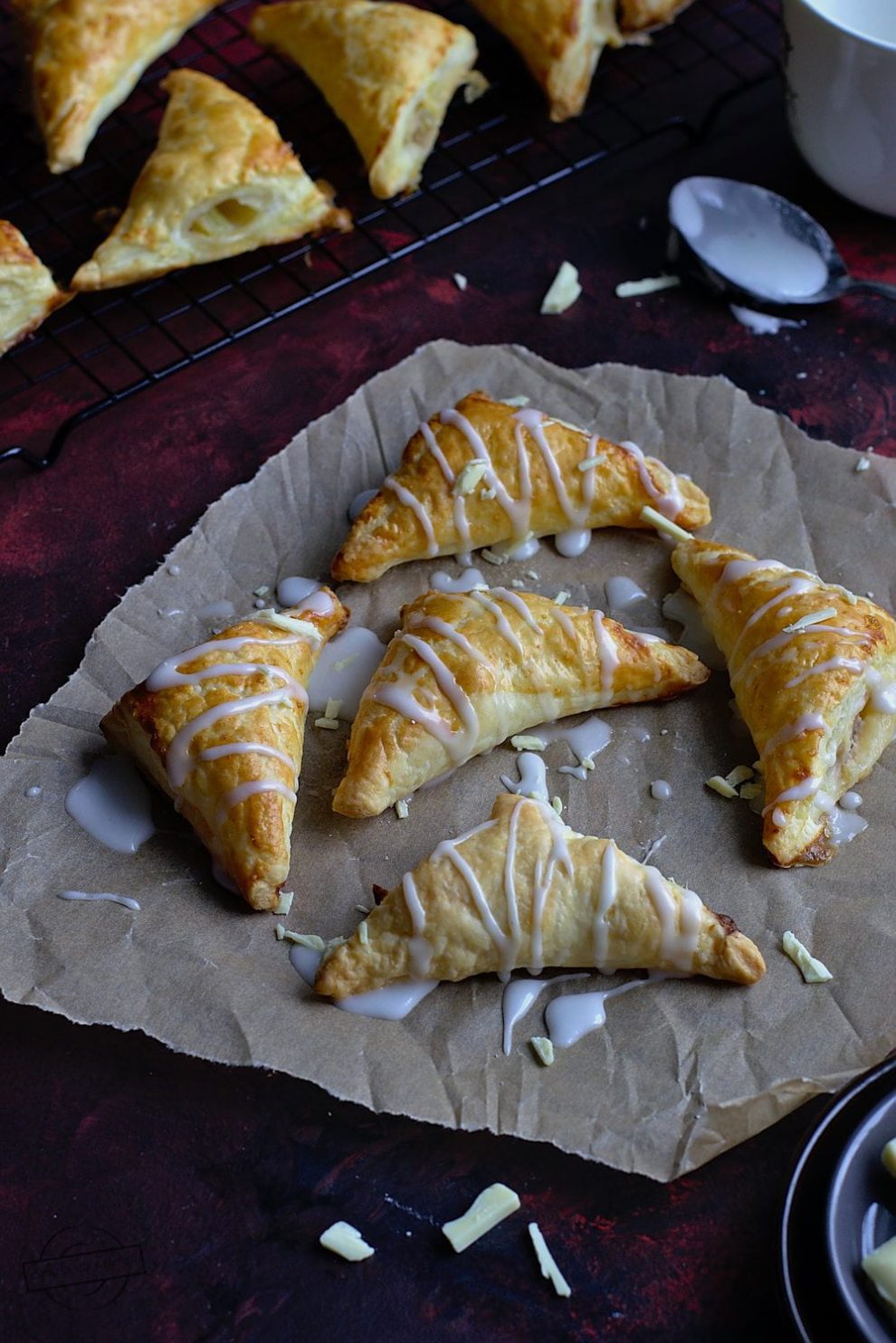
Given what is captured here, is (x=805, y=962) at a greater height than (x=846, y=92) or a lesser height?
lesser

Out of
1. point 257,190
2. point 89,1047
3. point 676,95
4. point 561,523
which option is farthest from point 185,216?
point 89,1047

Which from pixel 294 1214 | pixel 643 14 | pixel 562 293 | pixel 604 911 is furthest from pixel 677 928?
pixel 643 14

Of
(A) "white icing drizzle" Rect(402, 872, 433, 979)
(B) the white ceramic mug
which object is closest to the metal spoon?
(B) the white ceramic mug

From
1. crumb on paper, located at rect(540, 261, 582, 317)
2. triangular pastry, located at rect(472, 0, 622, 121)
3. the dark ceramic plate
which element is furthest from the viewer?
triangular pastry, located at rect(472, 0, 622, 121)

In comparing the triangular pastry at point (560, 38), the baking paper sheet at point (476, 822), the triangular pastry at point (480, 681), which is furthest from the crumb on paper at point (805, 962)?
the triangular pastry at point (560, 38)

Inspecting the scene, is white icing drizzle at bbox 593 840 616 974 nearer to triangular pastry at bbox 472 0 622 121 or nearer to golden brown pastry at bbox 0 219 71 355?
golden brown pastry at bbox 0 219 71 355

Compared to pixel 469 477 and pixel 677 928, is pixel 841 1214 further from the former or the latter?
pixel 469 477

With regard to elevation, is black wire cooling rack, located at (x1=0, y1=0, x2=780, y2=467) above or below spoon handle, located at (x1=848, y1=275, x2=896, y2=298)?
above

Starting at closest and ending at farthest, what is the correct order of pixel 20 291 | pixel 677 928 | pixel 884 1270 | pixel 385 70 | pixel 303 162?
pixel 884 1270, pixel 677 928, pixel 20 291, pixel 385 70, pixel 303 162
